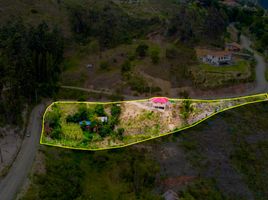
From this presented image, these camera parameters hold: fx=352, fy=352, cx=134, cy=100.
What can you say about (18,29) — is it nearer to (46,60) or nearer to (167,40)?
(46,60)

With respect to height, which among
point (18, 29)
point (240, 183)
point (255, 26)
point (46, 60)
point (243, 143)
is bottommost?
point (240, 183)

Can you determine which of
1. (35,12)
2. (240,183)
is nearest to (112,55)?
(35,12)

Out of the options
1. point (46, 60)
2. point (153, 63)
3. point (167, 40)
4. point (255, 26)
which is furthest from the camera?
point (255, 26)

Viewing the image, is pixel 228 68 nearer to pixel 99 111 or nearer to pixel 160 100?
pixel 160 100

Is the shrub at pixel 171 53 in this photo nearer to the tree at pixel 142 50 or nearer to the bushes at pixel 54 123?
the tree at pixel 142 50

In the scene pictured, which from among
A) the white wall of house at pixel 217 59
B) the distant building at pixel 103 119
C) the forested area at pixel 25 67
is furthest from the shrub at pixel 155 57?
the distant building at pixel 103 119

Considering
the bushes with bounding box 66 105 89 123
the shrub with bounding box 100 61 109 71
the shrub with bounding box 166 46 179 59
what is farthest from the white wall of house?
the bushes with bounding box 66 105 89 123

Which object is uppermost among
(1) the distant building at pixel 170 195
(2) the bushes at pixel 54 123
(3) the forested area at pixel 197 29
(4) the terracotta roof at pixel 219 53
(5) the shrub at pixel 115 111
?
(3) the forested area at pixel 197 29
